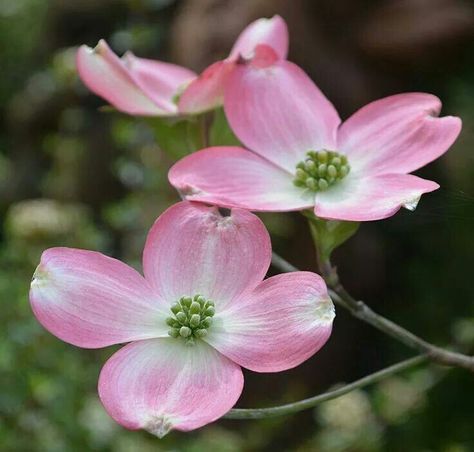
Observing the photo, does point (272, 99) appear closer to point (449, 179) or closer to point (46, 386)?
point (46, 386)

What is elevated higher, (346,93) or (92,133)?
(346,93)

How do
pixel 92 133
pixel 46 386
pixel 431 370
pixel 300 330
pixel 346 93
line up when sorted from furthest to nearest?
pixel 92 133 → pixel 346 93 → pixel 431 370 → pixel 46 386 → pixel 300 330

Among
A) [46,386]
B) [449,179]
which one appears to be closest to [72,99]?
[449,179]

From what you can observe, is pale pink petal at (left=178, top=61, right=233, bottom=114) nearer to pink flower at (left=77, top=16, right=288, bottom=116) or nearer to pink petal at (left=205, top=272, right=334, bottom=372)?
pink flower at (left=77, top=16, right=288, bottom=116)

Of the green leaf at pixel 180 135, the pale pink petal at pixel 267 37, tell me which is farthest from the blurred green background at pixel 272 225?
the pale pink petal at pixel 267 37

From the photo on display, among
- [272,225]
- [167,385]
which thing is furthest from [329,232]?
[272,225]

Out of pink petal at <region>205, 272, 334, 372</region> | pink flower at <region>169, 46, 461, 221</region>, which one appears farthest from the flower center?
pink petal at <region>205, 272, 334, 372</region>

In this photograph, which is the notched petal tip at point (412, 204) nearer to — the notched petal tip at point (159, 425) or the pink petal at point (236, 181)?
the pink petal at point (236, 181)

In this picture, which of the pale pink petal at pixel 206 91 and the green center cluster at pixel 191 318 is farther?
the pale pink petal at pixel 206 91
